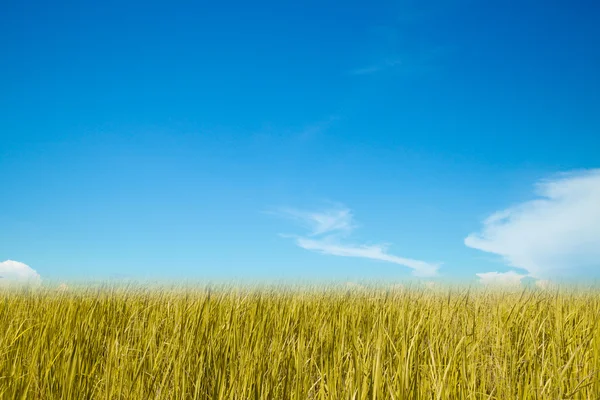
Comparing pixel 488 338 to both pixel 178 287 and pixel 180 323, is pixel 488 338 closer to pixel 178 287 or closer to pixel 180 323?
pixel 180 323

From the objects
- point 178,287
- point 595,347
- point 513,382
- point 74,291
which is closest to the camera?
point 513,382

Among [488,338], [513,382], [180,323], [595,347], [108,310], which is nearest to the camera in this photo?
[513,382]

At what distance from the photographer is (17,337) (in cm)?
305

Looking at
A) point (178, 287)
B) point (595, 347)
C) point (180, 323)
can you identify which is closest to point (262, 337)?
point (180, 323)

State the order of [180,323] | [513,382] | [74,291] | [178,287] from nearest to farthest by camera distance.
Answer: [513,382] < [180,323] < [74,291] < [178,287]

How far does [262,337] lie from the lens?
2.86 m

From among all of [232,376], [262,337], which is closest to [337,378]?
[232,376]

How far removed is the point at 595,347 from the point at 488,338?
2.20 ft

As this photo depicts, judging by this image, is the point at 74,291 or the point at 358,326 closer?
the point at 358,326

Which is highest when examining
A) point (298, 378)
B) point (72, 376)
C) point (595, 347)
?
point (595, 347)

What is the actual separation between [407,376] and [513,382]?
80cm

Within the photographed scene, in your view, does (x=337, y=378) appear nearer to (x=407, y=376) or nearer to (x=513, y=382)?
(x=407, y=376)

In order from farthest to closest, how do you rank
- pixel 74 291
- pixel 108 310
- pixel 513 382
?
pixel 74 291, pixel 108 310, pixel 513 382

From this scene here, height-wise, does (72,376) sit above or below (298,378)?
below
